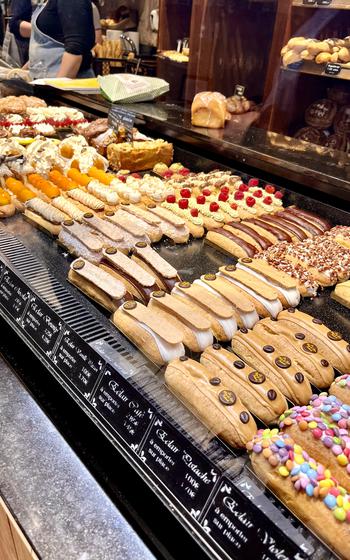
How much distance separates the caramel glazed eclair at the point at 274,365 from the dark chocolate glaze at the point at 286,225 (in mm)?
999

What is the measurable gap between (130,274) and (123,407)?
26.3 inches

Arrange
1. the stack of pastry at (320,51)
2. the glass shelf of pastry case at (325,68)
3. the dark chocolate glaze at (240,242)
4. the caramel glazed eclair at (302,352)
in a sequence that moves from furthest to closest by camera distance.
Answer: the stack of pastry at (320,51) < the glass shelf of pastry case at (325,68) < the dark chocolate glaze at (240,242) < the caramel glazed eclair at (302,352)

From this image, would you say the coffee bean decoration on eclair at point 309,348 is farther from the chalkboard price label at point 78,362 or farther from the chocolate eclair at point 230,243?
the chocolate eclair at point 230,243

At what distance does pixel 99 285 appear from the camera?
171 centimetres

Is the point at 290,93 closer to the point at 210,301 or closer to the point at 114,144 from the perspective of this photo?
the point at 114,144

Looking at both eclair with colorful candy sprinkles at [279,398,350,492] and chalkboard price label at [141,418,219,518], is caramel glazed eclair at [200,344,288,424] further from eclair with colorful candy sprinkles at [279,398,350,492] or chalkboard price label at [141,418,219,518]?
chalkboard price label at [141,418,219,518]

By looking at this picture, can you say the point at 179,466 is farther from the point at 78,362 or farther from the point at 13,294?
the point at 13,294

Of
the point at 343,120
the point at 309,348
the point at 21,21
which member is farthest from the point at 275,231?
the point at 21,21

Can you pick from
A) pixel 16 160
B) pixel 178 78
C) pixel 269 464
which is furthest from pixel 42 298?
pixel 178 78

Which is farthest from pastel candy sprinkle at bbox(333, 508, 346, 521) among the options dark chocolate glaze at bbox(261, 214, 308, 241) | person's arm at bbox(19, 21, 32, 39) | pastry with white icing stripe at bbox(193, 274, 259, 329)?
person's arm at bbox(19, 21, 32, 39)

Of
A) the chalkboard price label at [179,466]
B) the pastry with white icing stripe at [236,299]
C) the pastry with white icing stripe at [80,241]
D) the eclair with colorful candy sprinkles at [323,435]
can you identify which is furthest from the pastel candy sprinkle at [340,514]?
the pastry with white icing stripe at [80,241]

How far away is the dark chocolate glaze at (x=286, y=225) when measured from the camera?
2.41 meters

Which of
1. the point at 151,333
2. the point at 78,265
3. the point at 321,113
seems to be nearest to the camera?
the point at 151,333

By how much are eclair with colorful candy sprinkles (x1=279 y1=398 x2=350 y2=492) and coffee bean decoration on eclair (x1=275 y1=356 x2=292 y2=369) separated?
164mm
